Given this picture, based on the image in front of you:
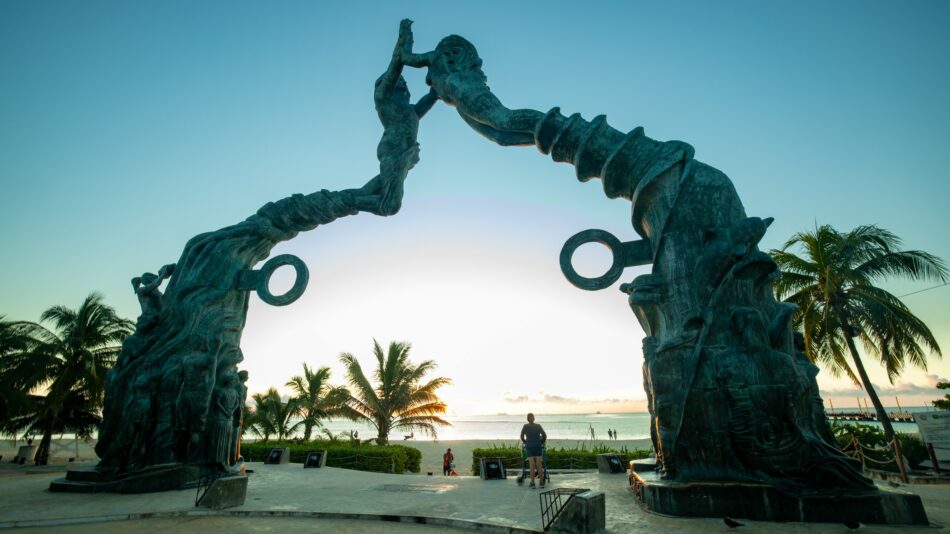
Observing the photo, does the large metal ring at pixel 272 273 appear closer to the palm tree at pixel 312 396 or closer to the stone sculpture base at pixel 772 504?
the stone sculpture base at pixel 772 504

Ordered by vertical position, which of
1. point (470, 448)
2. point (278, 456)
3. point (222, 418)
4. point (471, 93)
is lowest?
point (470, 448)

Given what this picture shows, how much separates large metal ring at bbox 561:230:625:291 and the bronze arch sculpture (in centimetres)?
2

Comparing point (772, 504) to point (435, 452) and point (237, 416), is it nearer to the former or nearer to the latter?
point (237, 416)

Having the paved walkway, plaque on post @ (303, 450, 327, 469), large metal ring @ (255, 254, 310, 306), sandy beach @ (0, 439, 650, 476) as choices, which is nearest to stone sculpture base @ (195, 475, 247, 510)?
the paved walkway

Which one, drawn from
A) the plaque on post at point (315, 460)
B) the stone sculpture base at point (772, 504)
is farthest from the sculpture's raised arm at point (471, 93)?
the plaque on post at point (315, 460)

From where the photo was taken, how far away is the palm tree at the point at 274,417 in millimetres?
24766

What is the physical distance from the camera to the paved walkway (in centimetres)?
497

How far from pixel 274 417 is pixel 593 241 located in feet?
78.4

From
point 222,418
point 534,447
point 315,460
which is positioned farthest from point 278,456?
point 534,447

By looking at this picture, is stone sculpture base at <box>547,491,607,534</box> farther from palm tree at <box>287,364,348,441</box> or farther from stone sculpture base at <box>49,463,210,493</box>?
palm tree at <box>287,364,348,441</box>

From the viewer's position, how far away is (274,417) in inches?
1016

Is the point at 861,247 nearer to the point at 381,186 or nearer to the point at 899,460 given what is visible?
the point at 899,460

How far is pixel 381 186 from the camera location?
456 inches

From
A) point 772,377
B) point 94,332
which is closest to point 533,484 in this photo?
point 772,377
